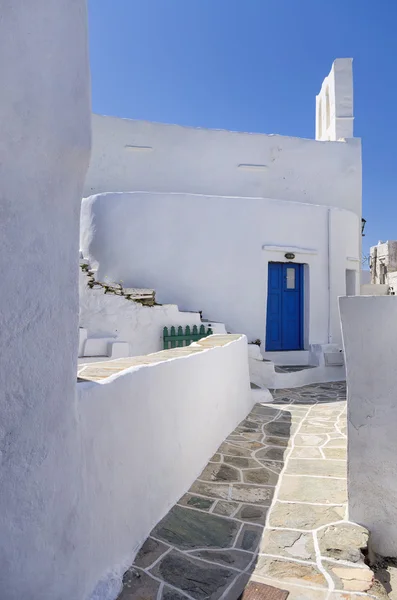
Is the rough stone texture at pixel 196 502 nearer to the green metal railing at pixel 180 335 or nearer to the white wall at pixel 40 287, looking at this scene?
the white wall at pixel 40 287


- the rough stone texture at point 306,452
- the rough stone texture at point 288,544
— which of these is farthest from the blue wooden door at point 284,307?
the rough stone texture at point 288,544

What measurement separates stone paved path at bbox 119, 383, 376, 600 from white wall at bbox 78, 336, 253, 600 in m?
0.15

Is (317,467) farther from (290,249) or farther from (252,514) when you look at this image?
(290,249)

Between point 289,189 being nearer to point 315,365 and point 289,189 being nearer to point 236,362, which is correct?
point 315,365

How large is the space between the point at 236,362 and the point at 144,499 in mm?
3331

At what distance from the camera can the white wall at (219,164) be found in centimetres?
1220

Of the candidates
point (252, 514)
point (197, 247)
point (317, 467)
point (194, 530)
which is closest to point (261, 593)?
point (194, 530)

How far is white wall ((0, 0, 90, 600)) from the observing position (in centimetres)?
159

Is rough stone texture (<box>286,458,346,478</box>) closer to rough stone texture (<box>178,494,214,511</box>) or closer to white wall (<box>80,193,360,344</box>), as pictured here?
rough stone texture (<box>178,494,214,511</box>)

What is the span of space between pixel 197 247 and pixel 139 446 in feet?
24.3

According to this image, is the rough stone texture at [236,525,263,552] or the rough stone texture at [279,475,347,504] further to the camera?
the rough stone texture at [279,475,347,504]

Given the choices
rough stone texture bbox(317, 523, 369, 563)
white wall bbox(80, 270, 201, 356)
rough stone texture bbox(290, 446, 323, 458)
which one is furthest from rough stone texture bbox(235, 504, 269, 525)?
white wall bbox(80, 270, 201, 356)

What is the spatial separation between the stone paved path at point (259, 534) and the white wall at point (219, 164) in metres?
9.15

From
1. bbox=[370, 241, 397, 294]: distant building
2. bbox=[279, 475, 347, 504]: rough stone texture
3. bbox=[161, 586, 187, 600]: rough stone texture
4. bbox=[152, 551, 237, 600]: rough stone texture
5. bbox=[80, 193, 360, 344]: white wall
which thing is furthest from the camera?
bbox=[370, 241, 397, 294]: distant building
